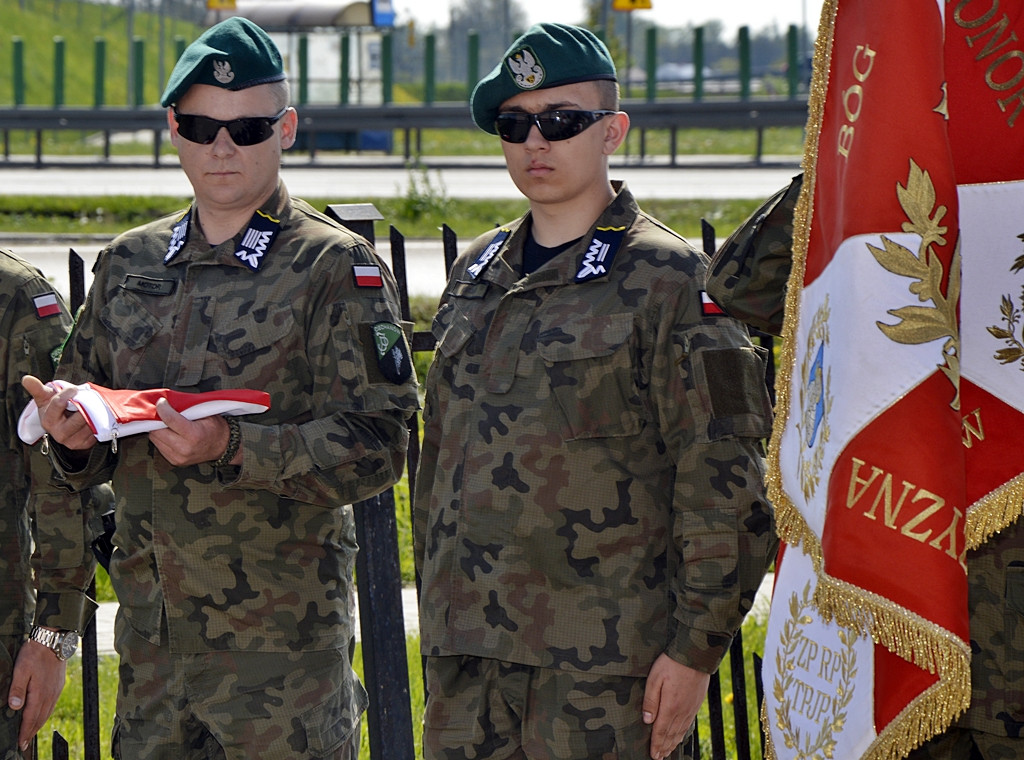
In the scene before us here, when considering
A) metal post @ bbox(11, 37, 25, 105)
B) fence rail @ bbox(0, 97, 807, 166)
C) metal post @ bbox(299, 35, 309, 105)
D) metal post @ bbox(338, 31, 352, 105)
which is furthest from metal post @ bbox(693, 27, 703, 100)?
metal post @ bbox(11, 37, 25, 105)

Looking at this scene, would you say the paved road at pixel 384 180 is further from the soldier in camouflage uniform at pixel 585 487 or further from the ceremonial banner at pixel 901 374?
the ceremonial banner at pixel 901 374

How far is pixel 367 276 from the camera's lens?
2.98m

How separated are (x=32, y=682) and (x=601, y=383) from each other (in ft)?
4.88

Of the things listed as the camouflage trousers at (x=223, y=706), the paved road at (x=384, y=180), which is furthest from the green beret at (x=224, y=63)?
the paved road at (x=384, y=180)

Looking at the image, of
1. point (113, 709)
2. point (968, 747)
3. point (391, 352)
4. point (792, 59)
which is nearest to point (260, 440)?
point (391, 352)

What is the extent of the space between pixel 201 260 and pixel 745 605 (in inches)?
55.4

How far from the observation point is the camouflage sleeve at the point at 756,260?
2574mm

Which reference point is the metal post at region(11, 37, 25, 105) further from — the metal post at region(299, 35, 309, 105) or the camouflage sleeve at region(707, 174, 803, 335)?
the camouflage sleeve at region(707, 174, 803, 335)

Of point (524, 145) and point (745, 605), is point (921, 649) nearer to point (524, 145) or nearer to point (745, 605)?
point (745, 605)

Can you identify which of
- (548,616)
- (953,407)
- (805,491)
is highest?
(953,407)

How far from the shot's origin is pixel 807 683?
86.4 inches

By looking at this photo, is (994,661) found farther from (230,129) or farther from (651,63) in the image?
(651,63)

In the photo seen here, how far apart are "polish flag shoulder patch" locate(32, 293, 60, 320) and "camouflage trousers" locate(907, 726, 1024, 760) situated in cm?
214

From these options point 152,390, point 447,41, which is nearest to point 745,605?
point 152,390
